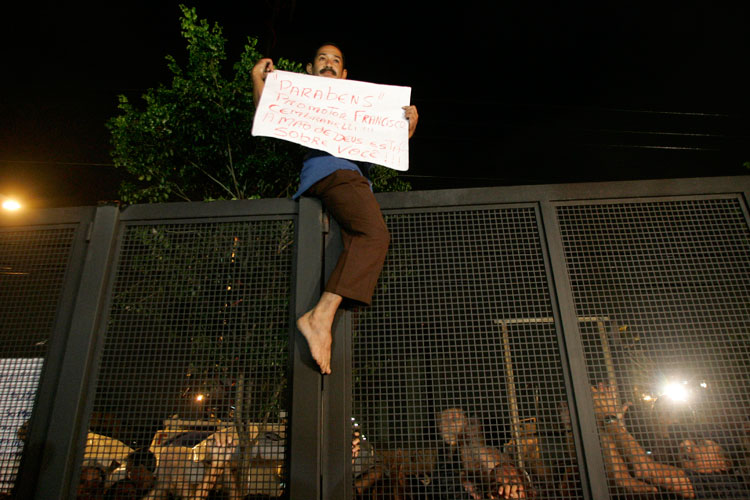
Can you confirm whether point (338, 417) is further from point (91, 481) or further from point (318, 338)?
point (91, 481)

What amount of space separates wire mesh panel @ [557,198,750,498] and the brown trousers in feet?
2.55

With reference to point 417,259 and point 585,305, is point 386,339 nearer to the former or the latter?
point 417,259

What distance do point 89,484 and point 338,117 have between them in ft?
5.76

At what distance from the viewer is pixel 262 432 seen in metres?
1.61

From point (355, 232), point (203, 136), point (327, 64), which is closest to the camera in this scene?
point (355, 232)

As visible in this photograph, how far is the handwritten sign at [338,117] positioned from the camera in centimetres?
196

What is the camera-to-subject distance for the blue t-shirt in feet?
6.17

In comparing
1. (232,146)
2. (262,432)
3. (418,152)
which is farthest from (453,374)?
(418,152)

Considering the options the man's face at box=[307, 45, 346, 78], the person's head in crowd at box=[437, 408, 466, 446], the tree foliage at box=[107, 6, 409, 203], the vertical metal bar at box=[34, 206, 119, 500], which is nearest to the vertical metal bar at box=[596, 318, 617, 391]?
the person's head in crowd at box=[437, 408, 466, 446]

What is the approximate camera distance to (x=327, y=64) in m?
2.40

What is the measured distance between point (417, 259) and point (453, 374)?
1.56ft

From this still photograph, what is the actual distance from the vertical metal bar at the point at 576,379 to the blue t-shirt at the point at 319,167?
884 mm

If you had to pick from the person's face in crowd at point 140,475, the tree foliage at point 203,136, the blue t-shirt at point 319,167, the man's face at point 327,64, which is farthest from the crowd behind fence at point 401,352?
the tree foliage at point 203,136

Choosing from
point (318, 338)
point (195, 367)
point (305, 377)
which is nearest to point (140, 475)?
point (195, 367)
